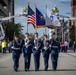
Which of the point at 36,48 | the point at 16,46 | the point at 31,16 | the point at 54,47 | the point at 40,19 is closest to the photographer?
the point at 16,46

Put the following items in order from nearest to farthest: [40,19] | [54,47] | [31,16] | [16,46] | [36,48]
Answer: [16,46] < [36,48] < [54,47] < [40,19] < [31,16]

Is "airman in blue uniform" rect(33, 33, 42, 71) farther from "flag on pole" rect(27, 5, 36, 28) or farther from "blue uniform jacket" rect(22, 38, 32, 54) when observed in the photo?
"flag on pole" rect(27, 5, 36, 28)

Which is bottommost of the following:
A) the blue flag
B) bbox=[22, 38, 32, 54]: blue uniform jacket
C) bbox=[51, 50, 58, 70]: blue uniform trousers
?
bbox=[51, 50, 58, 70]: blue uniform trousers

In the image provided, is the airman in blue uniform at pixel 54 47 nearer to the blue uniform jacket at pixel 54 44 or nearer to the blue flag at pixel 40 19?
the blue uniform jacket at pixel 54 44

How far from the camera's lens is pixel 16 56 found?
55.0ft

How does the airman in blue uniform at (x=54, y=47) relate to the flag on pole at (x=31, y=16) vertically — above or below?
below

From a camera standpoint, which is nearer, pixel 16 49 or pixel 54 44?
pixel 16 49

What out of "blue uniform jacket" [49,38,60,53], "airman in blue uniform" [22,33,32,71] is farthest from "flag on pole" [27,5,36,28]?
"airman in blue uniform" [22,33,32,71]

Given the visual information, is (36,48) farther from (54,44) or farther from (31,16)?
(31,16)

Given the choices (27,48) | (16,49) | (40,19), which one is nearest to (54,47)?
(27,48)

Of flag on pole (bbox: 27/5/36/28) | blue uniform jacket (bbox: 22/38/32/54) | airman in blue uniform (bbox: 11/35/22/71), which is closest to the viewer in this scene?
airman in blue uniform (bbox: 11/35/22/71)

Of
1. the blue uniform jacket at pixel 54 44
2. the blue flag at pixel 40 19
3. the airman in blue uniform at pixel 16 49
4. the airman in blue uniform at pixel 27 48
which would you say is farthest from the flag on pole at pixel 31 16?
the airman in blue uniform at pixel 16 49

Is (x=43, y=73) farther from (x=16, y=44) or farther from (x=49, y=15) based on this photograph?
(x=49, y=15)

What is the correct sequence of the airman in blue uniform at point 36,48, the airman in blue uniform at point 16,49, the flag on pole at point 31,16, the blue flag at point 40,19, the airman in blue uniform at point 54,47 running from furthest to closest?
the flag on pole at point 31,16 → the blue flag at point 40,19 → the airman in blue uniform at point 54,47 → the airman in blue uniform at point 36,48 → the airman in blue uniform at point 16,49
